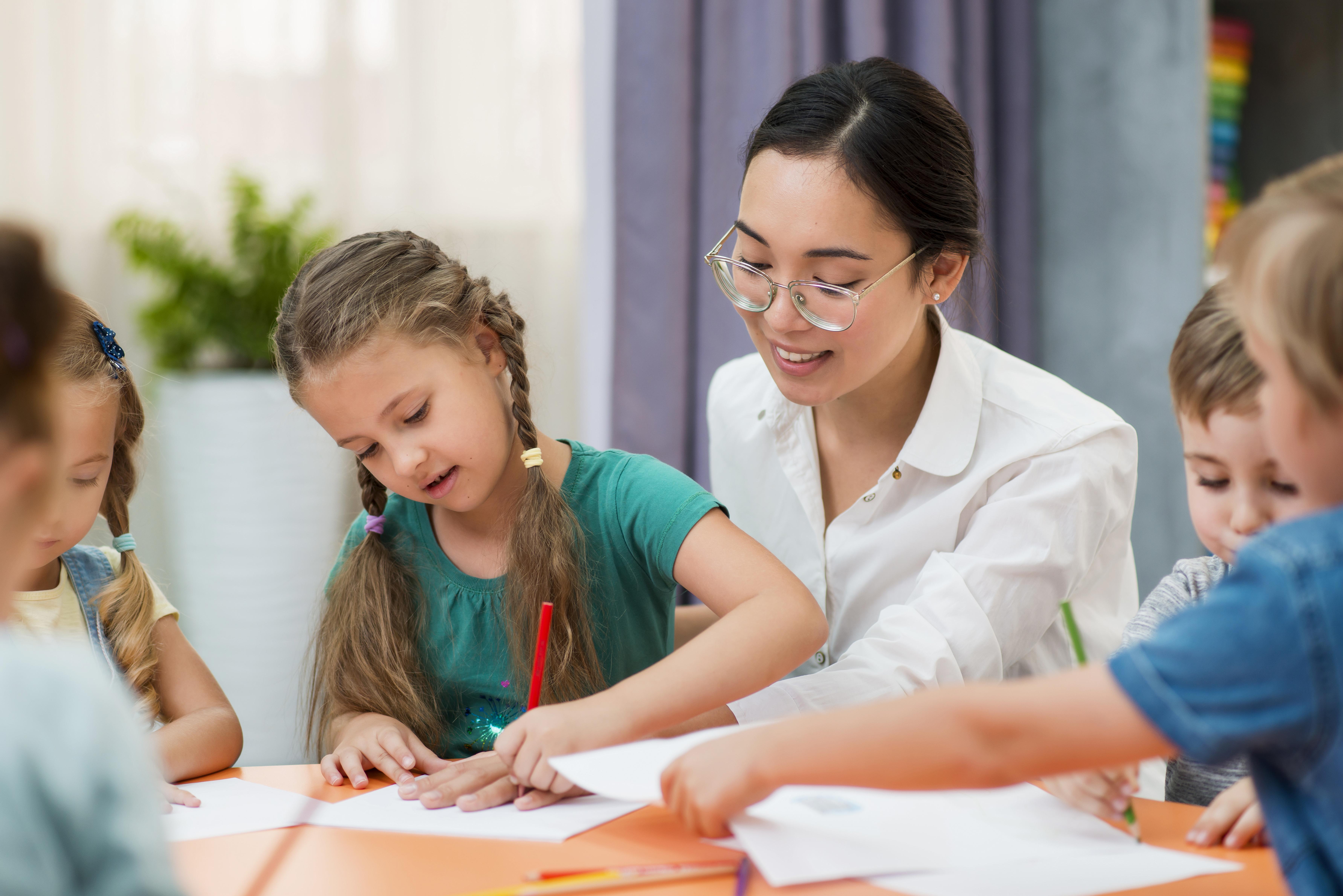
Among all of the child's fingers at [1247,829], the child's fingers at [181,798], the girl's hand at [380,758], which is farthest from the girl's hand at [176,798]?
the child's fingers at [1247,829]

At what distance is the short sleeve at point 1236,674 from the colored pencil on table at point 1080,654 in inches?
6.9

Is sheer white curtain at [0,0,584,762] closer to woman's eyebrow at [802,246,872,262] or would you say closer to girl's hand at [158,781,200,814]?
Result: woman's eyebrow at [802,246,872,262]

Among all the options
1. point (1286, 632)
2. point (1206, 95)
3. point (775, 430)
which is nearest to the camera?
point (1286, 632)

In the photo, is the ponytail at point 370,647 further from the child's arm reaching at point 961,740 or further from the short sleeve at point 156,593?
the child's arm reaching at point 961,740

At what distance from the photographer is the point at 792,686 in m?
1.06

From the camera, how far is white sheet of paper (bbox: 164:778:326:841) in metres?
0.79

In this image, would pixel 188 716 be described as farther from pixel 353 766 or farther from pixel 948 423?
pixel 948 423

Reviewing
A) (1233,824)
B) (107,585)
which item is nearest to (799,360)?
(1233,824)

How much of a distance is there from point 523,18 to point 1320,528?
6.63ft

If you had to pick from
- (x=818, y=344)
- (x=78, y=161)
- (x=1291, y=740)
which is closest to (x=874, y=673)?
(x=818, y=344)

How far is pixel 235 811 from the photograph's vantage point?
0.84 metres

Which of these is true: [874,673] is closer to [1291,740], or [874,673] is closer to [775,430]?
[775,430]

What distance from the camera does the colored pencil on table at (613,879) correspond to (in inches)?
24.9

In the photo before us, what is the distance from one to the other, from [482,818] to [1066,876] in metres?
0.39
